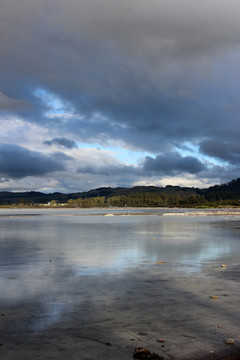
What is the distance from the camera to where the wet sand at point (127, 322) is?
7305 millimetres

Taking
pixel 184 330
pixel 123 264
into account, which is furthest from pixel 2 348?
pixel 123 264

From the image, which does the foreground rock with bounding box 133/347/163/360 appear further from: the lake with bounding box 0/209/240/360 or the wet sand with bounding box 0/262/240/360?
the lake with bounding box 0/209/240/360

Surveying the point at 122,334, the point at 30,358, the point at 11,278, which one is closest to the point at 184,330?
the point at 122,334

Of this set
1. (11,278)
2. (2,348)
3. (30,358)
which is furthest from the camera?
(11,278)

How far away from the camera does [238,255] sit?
2153cm

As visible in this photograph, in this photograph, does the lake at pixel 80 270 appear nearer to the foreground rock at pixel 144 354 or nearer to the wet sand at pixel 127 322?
the wet sand at pixel 127 322

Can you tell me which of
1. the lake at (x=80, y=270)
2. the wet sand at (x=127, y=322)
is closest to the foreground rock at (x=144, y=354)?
the wet sand at (x=127, y=322)

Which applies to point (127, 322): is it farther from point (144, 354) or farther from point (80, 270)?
point (80, 270)

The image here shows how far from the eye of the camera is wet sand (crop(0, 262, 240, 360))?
24.0ft

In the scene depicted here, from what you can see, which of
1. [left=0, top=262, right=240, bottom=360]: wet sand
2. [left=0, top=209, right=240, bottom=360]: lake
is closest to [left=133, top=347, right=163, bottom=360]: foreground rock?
[left=0, top=262, right=240, bottom=360]: wet sand

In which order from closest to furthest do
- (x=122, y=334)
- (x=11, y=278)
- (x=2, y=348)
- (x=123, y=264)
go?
1. (x=2, y=348)
2. (x=122, y=334)
3. (x=11, y=278)
4. (x=123, y=264)

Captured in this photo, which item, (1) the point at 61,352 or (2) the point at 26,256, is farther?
(2) the point at 26,256

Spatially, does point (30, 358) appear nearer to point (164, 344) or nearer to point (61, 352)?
point (61, 352)

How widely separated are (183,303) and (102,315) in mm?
2635
